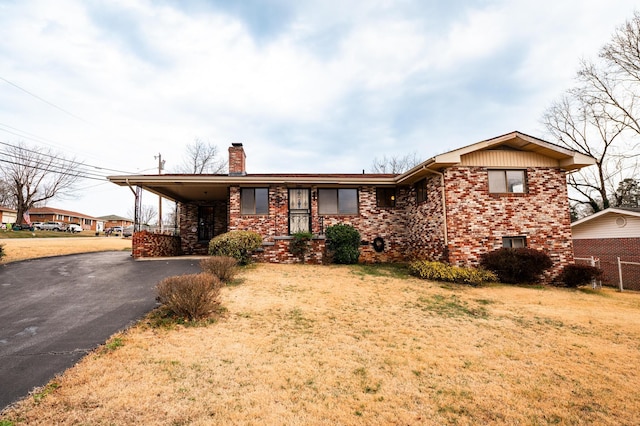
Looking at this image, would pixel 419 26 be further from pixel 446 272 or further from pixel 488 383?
pixel 488 383

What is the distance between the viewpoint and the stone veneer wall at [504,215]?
1171cm

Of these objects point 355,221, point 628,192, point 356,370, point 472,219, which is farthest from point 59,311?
point 628,192

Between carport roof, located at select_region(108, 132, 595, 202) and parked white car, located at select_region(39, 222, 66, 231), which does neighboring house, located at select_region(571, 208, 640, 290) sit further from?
parked white car, located at select_region(39, 222, 66, 231)

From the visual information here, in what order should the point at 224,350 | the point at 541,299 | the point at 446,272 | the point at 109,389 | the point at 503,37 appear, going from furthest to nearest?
the point at 503,37, the point at 446,272, the point at 541,299, the point at 224,350, the point at 109,389

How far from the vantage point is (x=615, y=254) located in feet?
48.8

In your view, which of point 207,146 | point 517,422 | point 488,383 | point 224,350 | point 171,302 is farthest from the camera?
point 207,146

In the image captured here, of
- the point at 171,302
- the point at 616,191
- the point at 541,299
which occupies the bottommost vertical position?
the point at 541,299

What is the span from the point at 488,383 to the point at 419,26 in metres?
13.2

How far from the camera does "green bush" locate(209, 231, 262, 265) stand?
1150cm

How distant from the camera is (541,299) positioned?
9.04 metres

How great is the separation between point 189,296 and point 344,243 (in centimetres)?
846

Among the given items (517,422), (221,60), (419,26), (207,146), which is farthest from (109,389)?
(207,146)

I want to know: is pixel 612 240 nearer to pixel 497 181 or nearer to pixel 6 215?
pixel 497 181

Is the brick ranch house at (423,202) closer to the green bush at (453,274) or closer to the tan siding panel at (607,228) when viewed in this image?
the green bush at (453,274)
